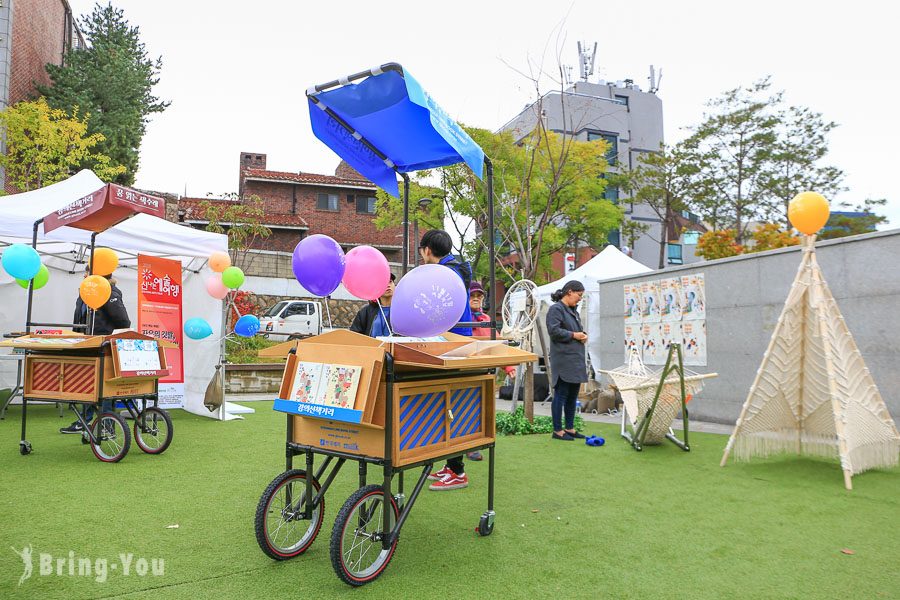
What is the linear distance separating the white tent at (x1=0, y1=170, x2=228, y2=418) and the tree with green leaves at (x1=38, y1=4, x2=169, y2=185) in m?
8.88

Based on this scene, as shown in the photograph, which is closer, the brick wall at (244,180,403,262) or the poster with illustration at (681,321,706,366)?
the poster with illustration at (681,321,706,366)

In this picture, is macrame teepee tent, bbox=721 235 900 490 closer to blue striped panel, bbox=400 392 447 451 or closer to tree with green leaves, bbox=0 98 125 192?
blue striped panel, bbox=400 392 447 451

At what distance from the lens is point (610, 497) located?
3965mm

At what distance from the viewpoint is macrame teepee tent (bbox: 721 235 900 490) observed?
174 inches

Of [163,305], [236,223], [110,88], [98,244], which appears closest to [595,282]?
[163,305]

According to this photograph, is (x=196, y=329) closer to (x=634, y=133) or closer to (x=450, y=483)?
(x=450, y=483)

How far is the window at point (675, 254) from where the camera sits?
3118cm

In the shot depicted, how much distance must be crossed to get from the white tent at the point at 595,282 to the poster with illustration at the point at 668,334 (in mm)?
1659

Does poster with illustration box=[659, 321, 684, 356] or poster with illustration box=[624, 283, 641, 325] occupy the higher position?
poster with illustration box=[624, 283, 641, 325]

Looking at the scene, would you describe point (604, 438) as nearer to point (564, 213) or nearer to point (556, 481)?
point (556, 481)

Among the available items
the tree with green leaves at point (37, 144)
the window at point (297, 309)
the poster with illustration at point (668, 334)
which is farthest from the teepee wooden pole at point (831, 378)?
the window at point (297, 309)

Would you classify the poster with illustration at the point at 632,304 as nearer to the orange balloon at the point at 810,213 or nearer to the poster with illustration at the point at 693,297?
the poster with illustration at the point at 693,297

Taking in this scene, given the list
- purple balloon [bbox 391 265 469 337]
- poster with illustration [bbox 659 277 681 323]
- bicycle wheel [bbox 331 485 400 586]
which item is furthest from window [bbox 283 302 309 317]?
purple balloon [bbox 391 265 469 337]

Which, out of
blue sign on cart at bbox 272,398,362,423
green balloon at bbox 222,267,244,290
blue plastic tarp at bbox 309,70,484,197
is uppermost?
blue plastic tarp at bbox 309,70,484,197
